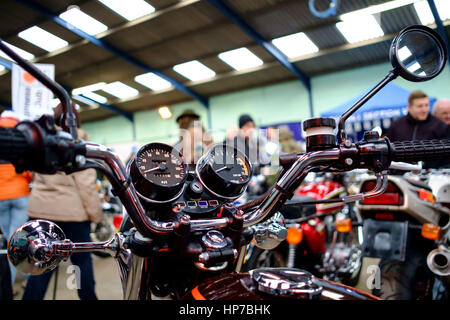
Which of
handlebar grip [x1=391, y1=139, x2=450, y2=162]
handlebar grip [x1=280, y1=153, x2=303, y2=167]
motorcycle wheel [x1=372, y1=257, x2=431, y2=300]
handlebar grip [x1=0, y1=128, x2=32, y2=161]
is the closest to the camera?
handlebar grip [x1=0, y1=128, x2=32, y2=161]

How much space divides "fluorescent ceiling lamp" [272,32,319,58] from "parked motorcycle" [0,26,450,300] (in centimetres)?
Answer: 705

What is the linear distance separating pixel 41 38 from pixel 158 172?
1.75 feet

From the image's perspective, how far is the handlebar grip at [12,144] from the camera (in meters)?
0.60

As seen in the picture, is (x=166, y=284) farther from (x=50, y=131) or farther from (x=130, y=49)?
(x=130, y=49)

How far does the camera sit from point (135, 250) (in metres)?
0.89

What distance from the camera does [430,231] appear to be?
6.31 feet

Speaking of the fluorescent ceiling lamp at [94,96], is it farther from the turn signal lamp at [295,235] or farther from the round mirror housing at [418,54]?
the turn signal lamp at [295,235]

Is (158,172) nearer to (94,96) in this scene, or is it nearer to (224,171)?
(224,171)

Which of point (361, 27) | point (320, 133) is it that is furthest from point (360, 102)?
point (361, 27)

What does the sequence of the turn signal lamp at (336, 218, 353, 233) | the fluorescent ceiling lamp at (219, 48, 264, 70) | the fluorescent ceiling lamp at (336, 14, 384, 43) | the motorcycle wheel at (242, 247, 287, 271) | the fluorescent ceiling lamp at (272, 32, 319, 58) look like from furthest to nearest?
the fluorescent ceiling lamp at (219, 48, 264, 70), the fluorescent ceiling lamp at (272, 32, 319, 58), the fluorescent ceiling lamp at (336, 14, 384, 43), the motorcycle wheel at (242, 247, 287, 271), the turn signal lamp at (336, 218, 353, 233)

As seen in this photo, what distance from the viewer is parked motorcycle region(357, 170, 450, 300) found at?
1.83m

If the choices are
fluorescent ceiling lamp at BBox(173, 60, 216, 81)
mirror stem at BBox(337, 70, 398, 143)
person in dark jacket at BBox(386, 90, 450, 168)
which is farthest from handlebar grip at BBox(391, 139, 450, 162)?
fluorescent ceiling lamp at BBox(173, 60, 216, 81)

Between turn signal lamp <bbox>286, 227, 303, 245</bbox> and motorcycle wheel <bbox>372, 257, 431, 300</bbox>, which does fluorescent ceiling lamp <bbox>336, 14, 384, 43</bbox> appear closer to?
turn signal lamp <bbox>286, 227, 303, 245</bbox>
